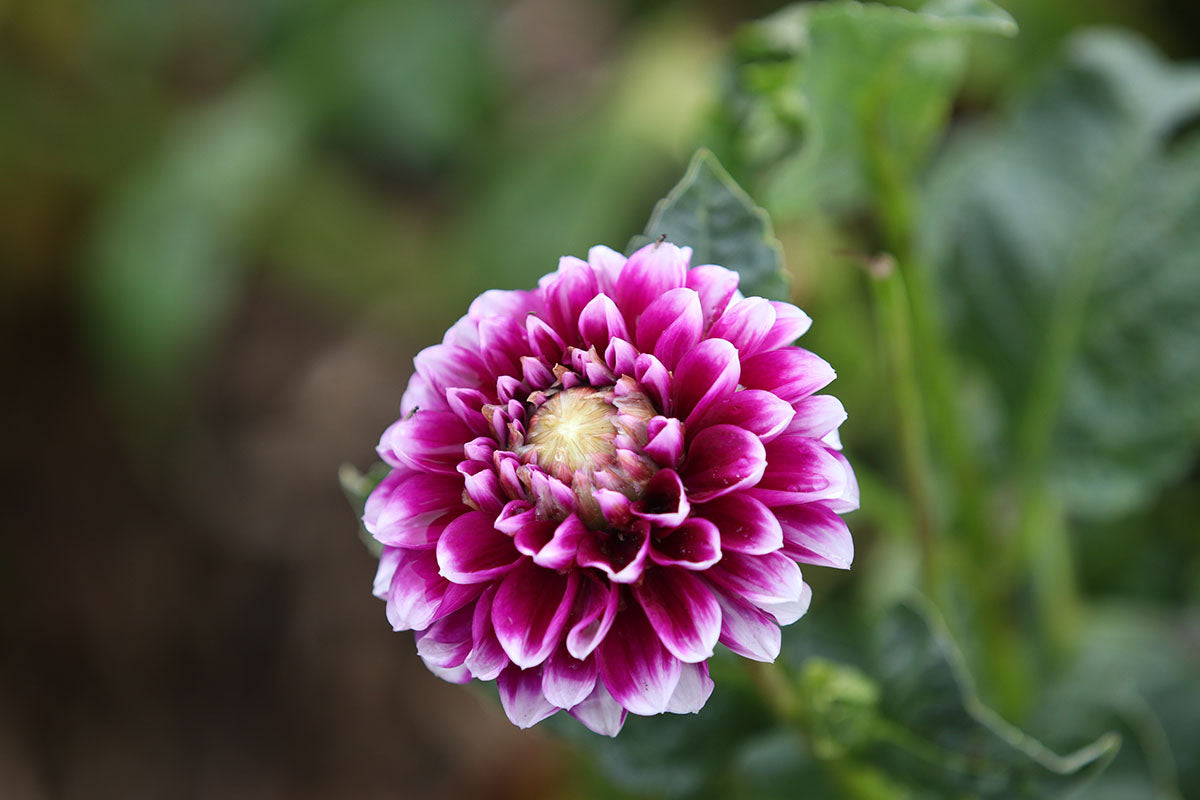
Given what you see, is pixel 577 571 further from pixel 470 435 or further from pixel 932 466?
pixel 932 466

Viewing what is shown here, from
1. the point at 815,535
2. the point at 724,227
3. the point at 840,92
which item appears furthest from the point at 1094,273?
the point at 815,535

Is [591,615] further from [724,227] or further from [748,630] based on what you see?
[724,227]

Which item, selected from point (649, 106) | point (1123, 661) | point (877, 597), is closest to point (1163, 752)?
point (1123, 661)

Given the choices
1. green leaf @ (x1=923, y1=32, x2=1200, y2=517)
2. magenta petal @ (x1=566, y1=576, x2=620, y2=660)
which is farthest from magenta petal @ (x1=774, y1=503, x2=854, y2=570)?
green leaf @ (x1=923, y1=32, x2=1200, y2=517)

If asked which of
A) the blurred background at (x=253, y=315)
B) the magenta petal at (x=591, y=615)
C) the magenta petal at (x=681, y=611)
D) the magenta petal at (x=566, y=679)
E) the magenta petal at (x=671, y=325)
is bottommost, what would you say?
the blurred background at (x=253, y=315)

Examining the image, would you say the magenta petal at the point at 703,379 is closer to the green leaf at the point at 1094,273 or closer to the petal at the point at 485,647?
the petal at the point at 485,647

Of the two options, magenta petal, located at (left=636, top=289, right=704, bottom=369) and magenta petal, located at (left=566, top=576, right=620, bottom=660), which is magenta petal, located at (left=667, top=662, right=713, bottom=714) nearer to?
magenta petal, located at (left=566, top=576, right=620, bottom=660)

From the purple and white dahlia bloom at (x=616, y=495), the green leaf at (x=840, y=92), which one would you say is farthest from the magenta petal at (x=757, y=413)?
the green leaf at (x=840, y=92)
